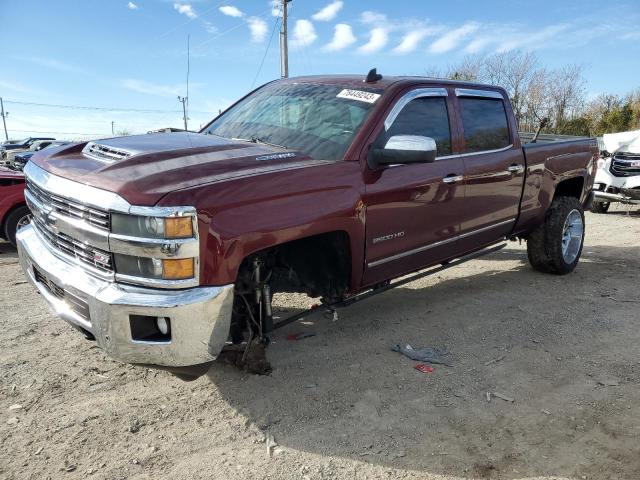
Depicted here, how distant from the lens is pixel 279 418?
2.88m

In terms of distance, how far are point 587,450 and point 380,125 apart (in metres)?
2.24

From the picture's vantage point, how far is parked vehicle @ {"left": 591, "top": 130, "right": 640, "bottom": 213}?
1006 cm

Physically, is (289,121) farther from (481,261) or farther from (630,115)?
(630,115)

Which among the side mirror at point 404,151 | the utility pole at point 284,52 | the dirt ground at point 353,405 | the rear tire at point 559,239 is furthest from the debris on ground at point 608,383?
the utility pole at point 284,52

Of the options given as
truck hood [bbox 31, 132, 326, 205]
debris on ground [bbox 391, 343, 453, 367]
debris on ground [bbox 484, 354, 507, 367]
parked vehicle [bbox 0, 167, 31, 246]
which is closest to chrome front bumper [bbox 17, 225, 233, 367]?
truck hood [bbox 31, 132, 326, 205]

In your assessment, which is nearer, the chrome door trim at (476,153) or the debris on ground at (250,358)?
the debris on ground at (250,358)

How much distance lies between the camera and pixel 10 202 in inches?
274

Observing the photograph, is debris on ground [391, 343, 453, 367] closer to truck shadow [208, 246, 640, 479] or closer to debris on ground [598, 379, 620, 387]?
truck shadow [208, 246, 640, 479]

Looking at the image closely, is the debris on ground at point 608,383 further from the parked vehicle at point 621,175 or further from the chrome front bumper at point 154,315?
the parked vehicle at point 621,175

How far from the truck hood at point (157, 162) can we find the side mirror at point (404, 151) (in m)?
0.45

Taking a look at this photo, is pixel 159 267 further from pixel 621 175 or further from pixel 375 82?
pixel 621 175

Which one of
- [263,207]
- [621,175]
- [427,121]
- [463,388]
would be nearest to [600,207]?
[621,175]

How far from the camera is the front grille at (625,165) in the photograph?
33.6 feet

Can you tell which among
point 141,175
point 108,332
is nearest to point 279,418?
point 108,332
